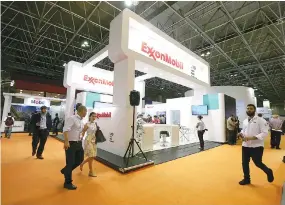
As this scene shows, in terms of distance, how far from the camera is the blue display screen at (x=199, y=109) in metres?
9.27

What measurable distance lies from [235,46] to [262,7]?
3838mm

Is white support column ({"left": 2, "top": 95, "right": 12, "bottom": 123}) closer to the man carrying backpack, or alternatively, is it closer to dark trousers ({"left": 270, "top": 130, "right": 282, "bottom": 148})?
the man carrying backpack

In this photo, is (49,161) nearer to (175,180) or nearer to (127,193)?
(127,193)

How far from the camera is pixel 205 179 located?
3.41 meters

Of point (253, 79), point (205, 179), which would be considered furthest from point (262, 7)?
point (253, 79)

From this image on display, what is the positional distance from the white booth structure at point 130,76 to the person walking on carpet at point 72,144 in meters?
1.87

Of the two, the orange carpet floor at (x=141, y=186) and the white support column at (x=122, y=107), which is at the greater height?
the white support column at (x=122, y=107)

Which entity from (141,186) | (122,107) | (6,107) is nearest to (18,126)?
(6,107)

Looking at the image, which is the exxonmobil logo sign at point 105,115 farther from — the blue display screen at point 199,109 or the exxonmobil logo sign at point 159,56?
the blue display screen at point 199,109

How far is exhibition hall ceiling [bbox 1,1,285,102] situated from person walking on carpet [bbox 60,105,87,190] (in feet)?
18.5

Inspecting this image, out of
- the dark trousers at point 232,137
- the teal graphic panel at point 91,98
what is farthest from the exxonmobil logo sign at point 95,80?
the dark trousers at point 232,137

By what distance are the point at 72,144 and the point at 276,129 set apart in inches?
307

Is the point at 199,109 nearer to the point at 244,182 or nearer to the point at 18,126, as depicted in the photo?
the point at 244,182

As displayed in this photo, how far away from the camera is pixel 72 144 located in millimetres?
2848
